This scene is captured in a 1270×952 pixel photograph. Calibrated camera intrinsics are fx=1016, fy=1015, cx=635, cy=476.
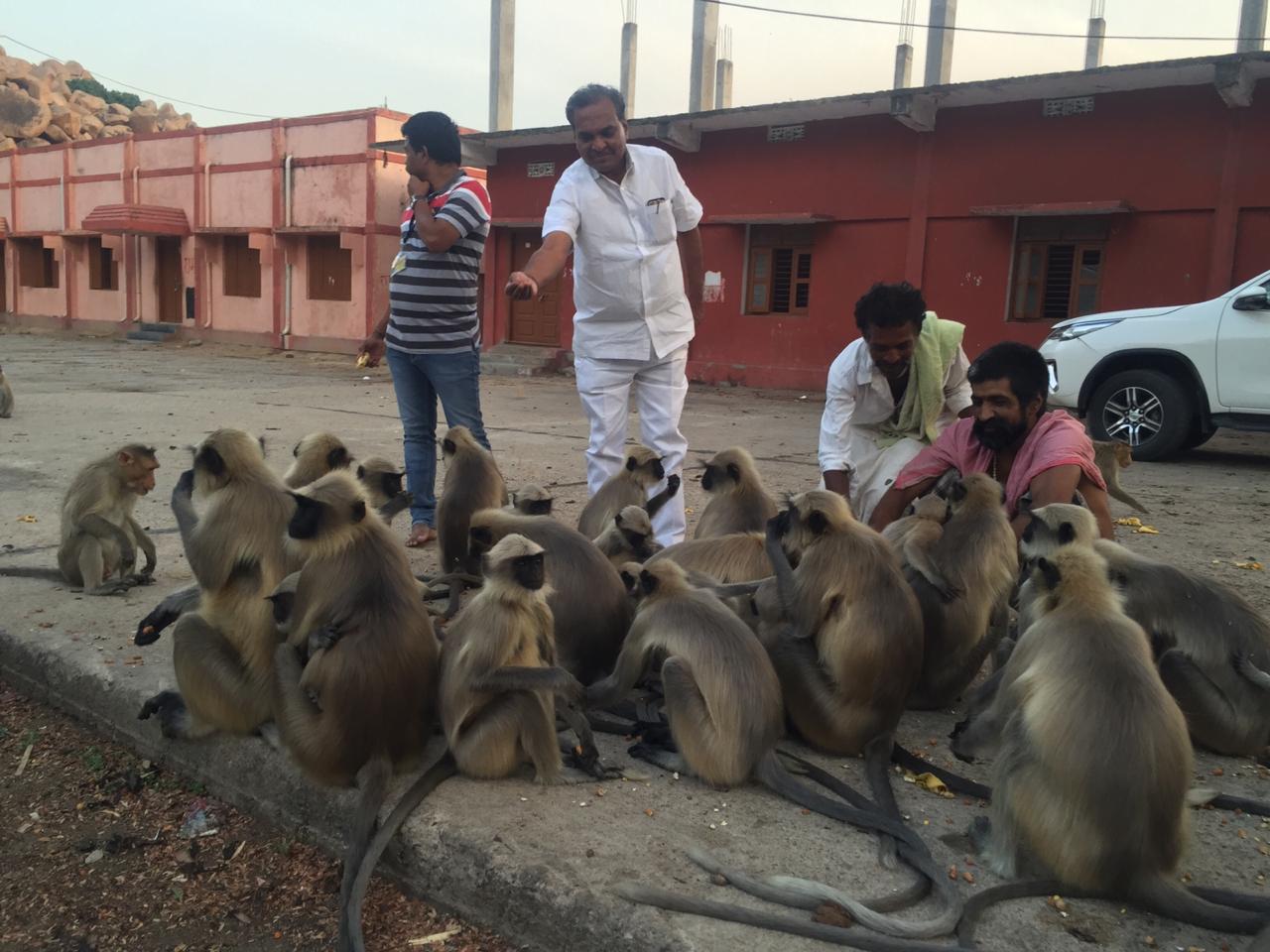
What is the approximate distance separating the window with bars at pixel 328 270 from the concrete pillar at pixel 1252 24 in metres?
19.5

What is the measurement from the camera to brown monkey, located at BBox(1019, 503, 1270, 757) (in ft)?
9.29

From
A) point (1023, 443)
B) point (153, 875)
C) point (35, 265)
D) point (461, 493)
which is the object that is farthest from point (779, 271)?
point (35, 265)

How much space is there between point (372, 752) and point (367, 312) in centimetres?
2132

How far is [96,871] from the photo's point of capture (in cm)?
261

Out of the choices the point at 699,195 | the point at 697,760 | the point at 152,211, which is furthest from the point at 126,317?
the point at 697,760

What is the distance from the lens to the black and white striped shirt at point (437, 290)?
5.00 metres

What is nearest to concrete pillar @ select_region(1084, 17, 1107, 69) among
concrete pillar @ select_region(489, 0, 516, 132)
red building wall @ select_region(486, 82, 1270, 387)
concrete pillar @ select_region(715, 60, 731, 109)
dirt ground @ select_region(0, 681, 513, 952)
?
concrete pillar @ select_region(715, 60, 731, 109)

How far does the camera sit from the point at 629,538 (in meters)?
3.93

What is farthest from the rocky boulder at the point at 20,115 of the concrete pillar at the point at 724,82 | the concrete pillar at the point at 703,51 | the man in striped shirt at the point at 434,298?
the man in striped shirt at the point at 434,298

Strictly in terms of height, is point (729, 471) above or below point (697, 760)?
above

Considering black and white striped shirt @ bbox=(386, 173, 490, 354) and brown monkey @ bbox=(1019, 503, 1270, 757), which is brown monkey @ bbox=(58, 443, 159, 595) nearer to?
black and white striped shirt @ bbox=(386, 173, 490, 354)

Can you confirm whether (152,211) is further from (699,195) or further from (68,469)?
(68,469)

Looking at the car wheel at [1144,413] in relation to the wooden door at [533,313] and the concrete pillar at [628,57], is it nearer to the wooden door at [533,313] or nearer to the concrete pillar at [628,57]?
the wooden door at [533,313]

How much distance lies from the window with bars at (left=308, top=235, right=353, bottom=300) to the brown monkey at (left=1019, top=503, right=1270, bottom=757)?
22.2 m
